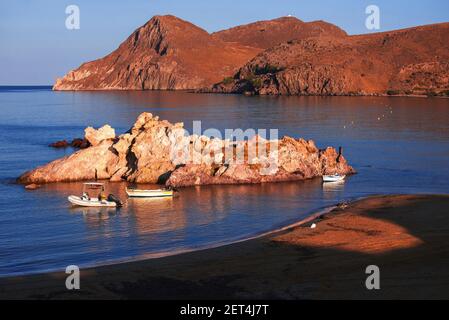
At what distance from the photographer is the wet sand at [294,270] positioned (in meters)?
19.8

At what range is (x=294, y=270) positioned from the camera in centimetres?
2206

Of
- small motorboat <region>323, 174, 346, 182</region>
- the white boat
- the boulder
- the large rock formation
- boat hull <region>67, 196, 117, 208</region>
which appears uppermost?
the boulder

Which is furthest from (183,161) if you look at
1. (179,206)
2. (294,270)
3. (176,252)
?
(294,270)

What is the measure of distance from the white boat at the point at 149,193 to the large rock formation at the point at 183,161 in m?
3.71

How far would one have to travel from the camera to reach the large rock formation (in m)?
43.0

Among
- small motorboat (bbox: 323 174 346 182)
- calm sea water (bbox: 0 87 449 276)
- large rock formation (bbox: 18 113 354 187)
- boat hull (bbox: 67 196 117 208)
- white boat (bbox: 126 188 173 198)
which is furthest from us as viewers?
small motorboat (bbox: 323 174 346 182)

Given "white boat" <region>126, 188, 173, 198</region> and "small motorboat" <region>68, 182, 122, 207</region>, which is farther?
"white boat" <region>126, 188, 173, 198</region>

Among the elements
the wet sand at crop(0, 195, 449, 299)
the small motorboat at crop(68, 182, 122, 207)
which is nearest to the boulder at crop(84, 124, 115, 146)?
the small motorboat at crop(68, 182, 122, 207)

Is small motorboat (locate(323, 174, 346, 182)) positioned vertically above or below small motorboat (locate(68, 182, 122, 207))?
above

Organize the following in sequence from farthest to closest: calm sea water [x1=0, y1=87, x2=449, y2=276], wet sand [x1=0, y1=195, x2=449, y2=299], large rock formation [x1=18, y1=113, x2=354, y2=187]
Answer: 1. large rock formation [x1=18, y1=113, x2=354, y2=187]
2. calm sea water [x1=0, y1=87, x2=449, y2=276]
3. wet sand [x1=0, y1=195, x2=449, y2=299]

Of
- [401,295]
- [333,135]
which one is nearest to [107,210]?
[401,295]

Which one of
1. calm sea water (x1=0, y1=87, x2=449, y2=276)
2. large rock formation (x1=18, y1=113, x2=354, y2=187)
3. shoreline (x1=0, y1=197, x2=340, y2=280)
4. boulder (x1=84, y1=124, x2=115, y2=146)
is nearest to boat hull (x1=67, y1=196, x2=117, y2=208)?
calm sea water (x1=0, y1=87, x2=449, y2=276)

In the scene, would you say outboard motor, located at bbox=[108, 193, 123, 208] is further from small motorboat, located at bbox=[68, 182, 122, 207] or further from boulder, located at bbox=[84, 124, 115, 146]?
boulder, located at bbox=[84, 124, 115, 146]

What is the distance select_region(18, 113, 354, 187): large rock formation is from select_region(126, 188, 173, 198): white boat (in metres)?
3.71
